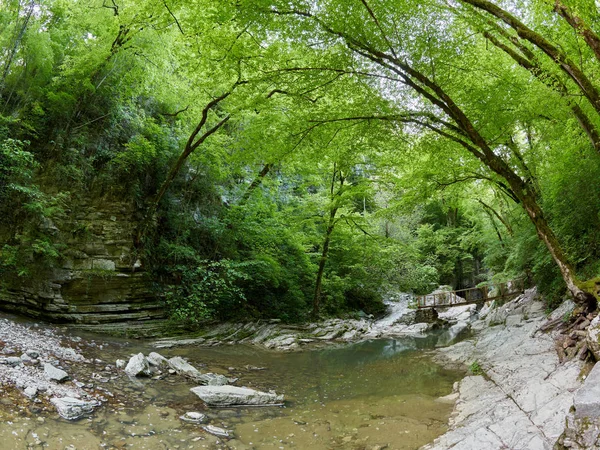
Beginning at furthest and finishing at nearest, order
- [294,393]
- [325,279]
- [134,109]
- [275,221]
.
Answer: [325,279], [275,221], [134,109], [294,393]

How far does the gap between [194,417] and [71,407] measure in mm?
1447

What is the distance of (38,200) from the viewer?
9.07 meters

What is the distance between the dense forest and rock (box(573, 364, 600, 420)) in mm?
3448

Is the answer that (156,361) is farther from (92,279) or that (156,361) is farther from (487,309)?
(487,309)

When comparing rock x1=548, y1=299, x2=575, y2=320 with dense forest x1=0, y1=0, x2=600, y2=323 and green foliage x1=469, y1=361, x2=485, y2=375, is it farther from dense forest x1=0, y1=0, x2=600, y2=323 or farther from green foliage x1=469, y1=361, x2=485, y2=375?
green foliage x1=469, y1=361, x2=485, y2=375

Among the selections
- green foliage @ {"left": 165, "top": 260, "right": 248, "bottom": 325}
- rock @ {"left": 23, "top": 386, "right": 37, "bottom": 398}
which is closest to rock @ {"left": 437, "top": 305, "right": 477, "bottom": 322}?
green foliage @ {"left": 165, "top": 260, "right": 248, "bottom": 325}

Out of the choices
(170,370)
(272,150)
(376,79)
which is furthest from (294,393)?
(376,79)

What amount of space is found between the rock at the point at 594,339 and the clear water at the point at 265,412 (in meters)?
2.12

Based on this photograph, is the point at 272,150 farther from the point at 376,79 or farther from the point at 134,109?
the point at 134,109

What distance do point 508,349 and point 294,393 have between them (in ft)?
16.8

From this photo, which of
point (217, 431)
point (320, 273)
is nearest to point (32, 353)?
point (217, 431)

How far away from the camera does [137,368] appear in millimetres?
6297

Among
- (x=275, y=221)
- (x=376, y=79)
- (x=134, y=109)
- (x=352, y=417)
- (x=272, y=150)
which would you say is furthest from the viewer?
(x=275, y=221)

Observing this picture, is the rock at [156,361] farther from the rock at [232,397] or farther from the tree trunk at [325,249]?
the tree trunk at [325,249]
